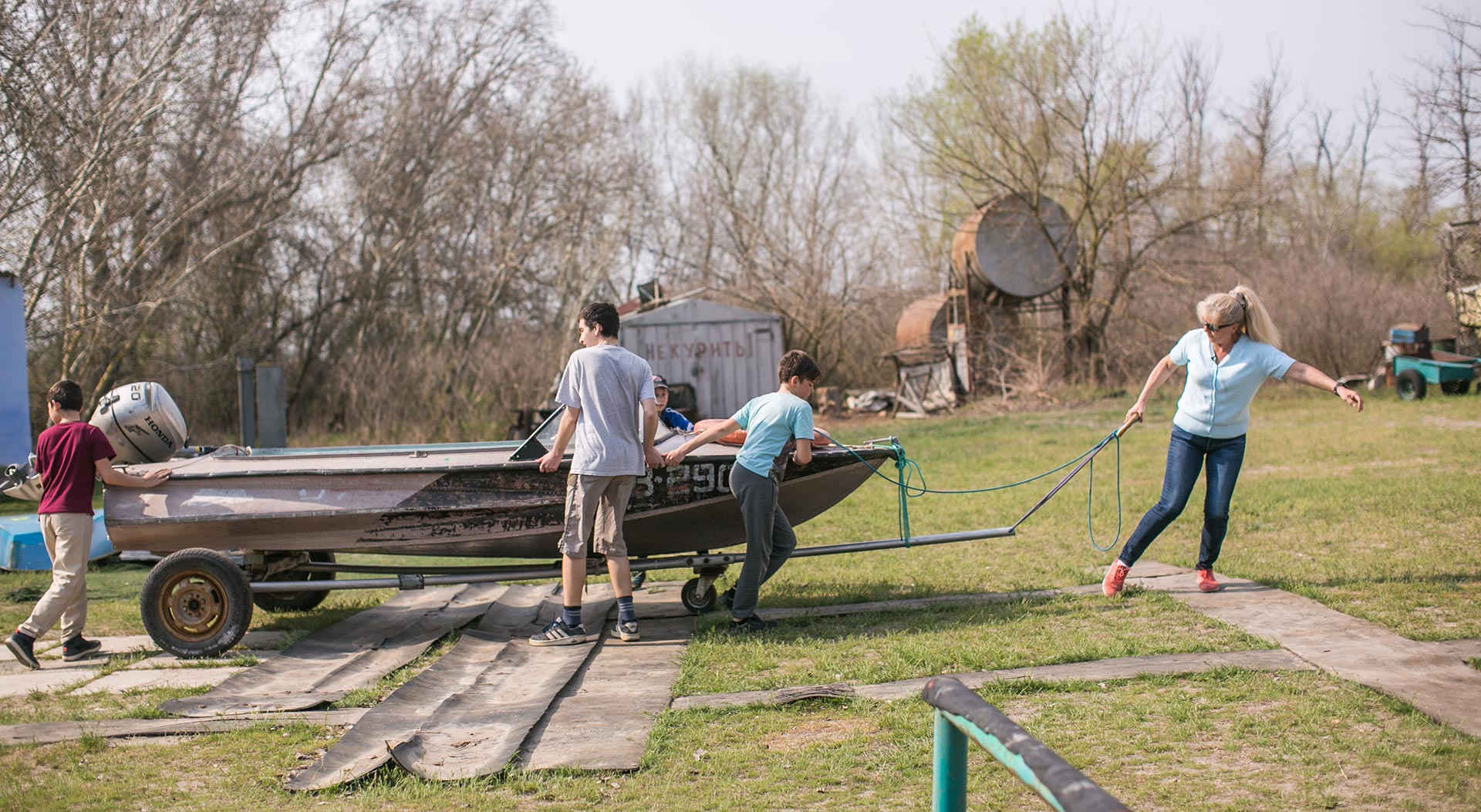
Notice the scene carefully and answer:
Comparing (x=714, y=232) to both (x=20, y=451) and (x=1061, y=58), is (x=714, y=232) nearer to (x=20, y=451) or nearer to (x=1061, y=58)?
(x=1061, y=58)

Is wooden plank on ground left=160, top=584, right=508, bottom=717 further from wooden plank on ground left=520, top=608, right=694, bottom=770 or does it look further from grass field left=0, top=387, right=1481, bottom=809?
wooden plank on ground left=520, top=608, right=694, bottom=770

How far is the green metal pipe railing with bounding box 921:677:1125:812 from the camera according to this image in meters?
1.81

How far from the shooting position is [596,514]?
664 centimetres

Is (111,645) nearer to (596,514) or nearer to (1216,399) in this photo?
(596,514)

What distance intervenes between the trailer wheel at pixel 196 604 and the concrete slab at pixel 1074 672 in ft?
9.82

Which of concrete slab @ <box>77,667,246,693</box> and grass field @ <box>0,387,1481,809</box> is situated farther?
concrete slab @ <box>77,667,246,693</box>

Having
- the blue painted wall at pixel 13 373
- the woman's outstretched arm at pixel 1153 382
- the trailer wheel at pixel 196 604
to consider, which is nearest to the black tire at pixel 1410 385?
the woman's outstretched arm at pixel 1153 382

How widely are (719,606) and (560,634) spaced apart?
1.36 metres

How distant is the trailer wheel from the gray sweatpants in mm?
2932

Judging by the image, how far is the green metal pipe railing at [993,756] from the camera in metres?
1.81

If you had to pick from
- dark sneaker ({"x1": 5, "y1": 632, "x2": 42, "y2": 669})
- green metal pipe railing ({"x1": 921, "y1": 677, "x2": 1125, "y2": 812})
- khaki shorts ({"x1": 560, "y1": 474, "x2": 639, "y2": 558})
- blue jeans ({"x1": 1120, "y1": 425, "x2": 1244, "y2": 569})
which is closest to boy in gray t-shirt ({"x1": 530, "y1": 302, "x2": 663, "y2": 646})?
khaki shorts ({"x1": 560, "y1": 474, "x2": 639, "y2": 558})

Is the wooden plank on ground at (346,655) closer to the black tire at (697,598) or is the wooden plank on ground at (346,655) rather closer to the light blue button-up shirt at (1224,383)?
the black tire at (697,598)

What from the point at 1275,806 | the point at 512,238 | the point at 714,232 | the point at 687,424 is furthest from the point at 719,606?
the point at 714,232

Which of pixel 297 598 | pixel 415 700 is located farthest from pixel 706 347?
pixel 415 700
